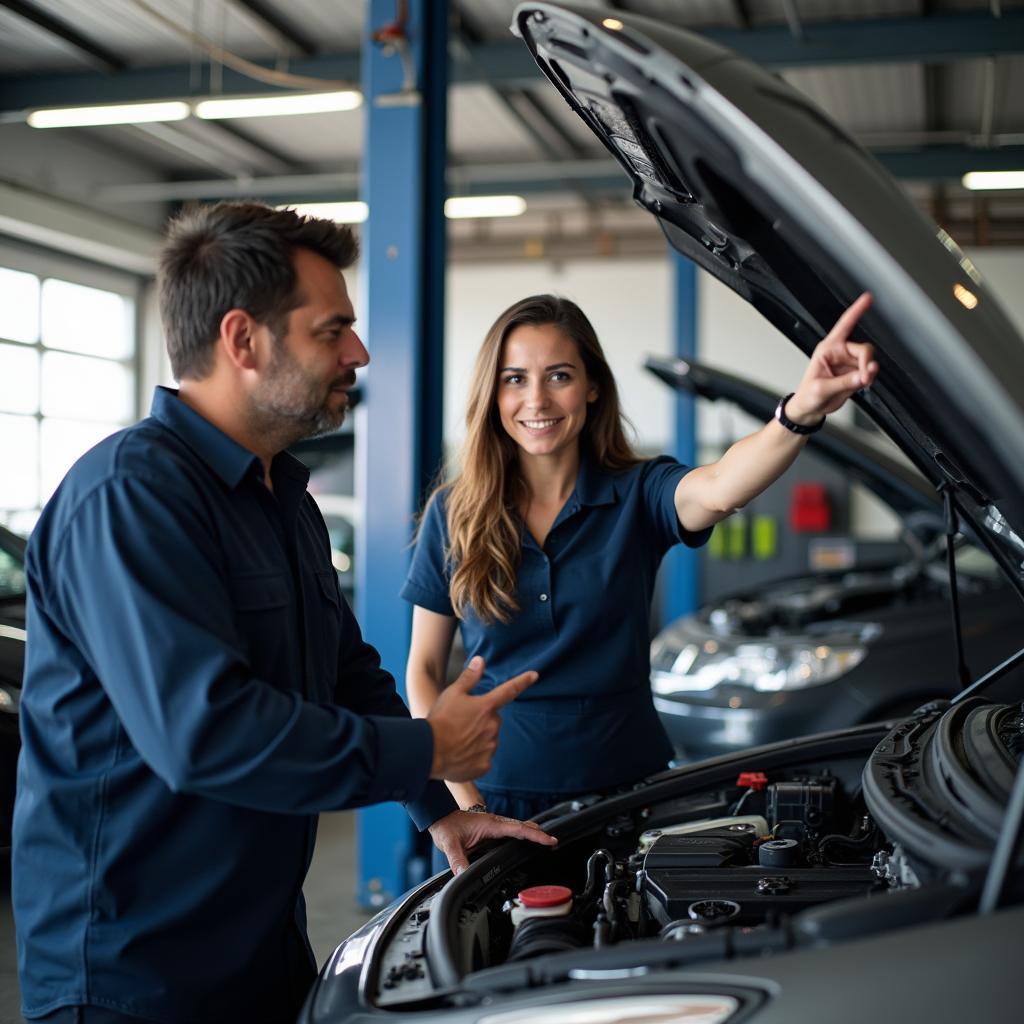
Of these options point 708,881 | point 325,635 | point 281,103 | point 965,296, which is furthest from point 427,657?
point 281,103

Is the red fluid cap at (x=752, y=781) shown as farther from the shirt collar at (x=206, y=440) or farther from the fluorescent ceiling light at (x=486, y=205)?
the fluorescent ceiling light at (x=486, y=205)

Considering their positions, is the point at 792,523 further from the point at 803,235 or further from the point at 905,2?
the point at 803,235

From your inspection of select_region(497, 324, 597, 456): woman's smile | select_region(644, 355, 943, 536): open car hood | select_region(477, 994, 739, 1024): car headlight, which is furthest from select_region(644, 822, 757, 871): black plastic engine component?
select_region(644, 355, 943, 536): open car hood

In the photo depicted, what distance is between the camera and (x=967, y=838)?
4.39 ft

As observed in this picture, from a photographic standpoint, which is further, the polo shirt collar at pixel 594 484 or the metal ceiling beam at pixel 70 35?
the metal ceiling beam at pixel 70 35

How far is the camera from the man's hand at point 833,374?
5.03 feet

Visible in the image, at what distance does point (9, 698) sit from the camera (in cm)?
384

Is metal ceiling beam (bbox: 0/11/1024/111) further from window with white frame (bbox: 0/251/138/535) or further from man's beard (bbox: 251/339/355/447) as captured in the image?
man's beard (bbox: 251/339/355/447)

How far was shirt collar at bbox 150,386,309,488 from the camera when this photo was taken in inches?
59.1

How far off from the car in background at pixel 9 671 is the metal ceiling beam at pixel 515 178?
7069mm

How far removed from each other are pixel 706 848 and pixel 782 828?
0.87 feet

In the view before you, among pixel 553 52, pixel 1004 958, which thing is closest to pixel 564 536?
pixel 553 52

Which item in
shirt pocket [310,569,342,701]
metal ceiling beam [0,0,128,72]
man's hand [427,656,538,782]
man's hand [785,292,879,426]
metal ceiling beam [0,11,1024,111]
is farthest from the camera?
metal ceiling beam [0,0,128,72]

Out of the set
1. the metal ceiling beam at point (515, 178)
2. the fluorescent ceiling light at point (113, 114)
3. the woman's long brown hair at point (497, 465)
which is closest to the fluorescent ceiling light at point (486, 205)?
the metal ceiling beam at point (515, 178)
